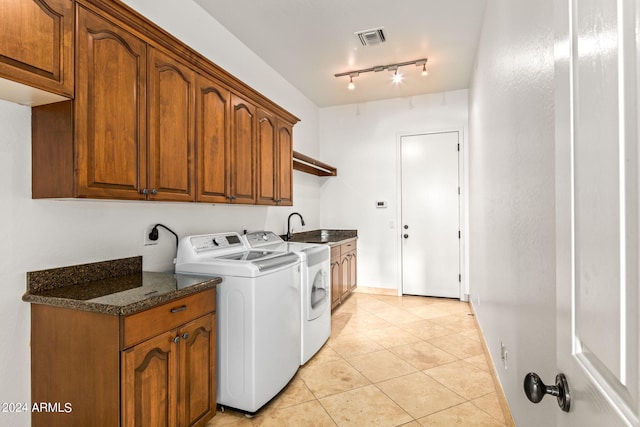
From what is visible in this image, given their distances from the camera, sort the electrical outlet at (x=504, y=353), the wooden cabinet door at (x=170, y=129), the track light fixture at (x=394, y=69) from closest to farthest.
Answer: the wooden cabinet door at (x=170, y=129) → the electrical outlet at (x=504, y=353) → the track light fixture at (x=394, y=69)

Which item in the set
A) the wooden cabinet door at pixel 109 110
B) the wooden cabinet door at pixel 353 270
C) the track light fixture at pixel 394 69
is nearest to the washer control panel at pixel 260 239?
the wooden cabinet door at pixel 109 110

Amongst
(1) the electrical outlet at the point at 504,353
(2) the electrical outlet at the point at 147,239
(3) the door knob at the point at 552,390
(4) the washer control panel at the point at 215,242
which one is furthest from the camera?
(4) the washer control panel at the point at 215,242

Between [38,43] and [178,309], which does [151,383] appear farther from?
[38,43]

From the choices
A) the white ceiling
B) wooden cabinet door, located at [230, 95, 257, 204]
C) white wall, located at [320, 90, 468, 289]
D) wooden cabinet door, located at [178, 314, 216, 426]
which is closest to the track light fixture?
the white ceiling

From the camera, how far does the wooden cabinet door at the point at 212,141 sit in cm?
221

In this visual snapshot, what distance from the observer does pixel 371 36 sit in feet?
10.2

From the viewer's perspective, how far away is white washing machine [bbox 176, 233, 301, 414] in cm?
200

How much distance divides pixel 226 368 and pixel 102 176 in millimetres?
1311

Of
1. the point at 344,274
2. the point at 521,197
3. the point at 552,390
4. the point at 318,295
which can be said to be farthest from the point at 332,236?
the point at 552,390

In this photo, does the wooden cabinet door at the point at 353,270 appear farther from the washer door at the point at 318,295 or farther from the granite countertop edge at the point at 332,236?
the washer door at the point at 318,295

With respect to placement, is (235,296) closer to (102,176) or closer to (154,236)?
(154,236)

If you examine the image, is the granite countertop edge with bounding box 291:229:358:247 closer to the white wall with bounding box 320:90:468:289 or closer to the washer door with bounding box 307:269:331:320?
the white wall with bounding box 320:90:468:289

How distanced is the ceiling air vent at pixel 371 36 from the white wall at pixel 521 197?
2.98 feet

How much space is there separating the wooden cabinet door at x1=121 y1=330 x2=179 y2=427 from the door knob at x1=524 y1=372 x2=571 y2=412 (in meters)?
1.45
